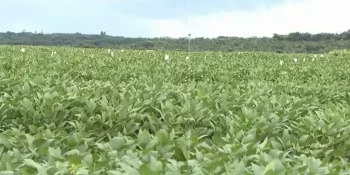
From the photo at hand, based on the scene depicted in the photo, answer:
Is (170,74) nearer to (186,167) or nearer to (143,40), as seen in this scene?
(186,167)

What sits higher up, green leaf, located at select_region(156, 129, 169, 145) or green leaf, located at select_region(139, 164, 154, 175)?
green leaf, located at select_region(139, 164, 154, 175)

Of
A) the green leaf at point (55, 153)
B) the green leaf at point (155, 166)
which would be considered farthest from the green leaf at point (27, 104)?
the green leaf at point (155, 166)

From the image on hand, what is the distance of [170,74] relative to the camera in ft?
24.0

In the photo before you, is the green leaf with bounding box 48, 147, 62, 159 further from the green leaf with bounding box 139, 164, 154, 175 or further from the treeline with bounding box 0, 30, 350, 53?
the treeline with bounding box 0, 30, 350, 53

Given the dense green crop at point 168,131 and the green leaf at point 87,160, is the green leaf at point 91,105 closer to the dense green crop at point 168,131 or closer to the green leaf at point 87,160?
the dense green crop at point 168,131

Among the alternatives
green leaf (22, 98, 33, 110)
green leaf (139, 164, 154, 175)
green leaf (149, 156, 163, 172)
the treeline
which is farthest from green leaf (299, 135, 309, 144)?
the treeline

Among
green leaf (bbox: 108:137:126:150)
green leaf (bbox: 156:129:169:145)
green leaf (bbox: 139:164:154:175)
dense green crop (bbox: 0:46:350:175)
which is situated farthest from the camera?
green leaf (bbox: 156:129:169:145)

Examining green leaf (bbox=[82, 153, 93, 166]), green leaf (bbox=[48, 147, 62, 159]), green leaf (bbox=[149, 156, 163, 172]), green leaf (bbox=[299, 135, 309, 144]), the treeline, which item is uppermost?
green leaf (bbox=[149, 156, 163, 172])

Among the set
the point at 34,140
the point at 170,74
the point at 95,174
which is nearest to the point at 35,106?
the point at 34,140

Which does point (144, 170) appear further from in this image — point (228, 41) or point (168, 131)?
point (228, 41)

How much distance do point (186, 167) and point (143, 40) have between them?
26282mm

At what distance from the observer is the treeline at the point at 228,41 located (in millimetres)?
27266

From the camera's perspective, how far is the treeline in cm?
2727

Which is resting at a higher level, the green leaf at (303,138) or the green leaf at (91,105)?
the green leaf at (91,105)
